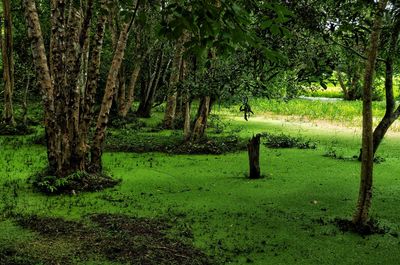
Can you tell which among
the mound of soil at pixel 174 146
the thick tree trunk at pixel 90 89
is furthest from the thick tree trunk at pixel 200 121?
the thick tree trunk at pixel 90 89

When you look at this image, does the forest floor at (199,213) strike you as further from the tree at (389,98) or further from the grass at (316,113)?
the grass at (316,113)

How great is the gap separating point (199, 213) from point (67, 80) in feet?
9.48

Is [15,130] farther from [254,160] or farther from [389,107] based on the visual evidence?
[389,107]

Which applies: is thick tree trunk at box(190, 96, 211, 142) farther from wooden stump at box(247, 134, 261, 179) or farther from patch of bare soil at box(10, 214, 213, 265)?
patch of bare soil at box(10, 214, 213, 265)

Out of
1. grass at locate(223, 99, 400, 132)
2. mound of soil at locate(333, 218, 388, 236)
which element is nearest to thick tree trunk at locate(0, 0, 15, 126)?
grass at locate(223, 99, 400, 132)

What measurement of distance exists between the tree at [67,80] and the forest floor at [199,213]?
754 millimetres

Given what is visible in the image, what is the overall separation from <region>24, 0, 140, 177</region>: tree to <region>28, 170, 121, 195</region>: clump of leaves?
0.56 feet

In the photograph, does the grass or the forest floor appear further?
the grass

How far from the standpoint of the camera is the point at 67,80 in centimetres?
673

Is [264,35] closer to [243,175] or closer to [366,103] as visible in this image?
[366,103]

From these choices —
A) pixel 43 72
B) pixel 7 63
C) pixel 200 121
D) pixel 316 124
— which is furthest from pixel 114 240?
pixel 316 124

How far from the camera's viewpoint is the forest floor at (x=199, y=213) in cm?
474

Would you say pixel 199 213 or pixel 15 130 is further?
pixel 15 130

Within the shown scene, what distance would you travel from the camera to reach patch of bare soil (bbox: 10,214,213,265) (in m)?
4.50
